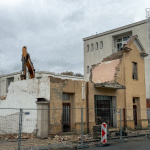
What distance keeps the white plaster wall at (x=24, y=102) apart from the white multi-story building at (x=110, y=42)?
22.6 m

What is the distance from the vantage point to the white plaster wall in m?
15.9

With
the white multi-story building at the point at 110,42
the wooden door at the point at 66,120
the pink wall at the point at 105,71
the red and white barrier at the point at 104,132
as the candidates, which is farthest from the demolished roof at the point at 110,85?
the white multi-story building at the point at 110,42

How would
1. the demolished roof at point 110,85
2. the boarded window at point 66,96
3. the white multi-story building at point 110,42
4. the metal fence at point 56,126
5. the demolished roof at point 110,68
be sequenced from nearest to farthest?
the metal fence at point 56,126
the boarded window at point 66,96
the demolished roof at point 110,85
the demolished roof at point 110,68
the white multi-story building at point 110,42

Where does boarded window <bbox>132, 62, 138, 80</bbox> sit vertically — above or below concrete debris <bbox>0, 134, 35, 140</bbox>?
above

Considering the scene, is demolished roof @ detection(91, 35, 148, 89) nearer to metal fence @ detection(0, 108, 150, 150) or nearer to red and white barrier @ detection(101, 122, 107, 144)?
metal fence @ detection(0, 108, 150, 150)

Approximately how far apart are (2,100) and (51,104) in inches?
203

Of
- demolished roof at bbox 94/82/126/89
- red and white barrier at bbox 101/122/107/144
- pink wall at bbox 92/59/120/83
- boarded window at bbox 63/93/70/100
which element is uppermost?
pink wall at bbox 92/59/120/83

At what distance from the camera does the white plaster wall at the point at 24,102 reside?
15.9 metres

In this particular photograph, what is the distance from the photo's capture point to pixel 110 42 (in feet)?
132

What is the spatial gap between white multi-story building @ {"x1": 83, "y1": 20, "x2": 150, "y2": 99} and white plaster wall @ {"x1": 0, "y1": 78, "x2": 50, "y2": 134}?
22560mm

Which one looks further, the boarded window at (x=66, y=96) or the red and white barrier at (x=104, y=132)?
the boarded window at (x=66, y=96)

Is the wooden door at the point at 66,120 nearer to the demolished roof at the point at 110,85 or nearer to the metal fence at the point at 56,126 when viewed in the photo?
the metal fence at the point at 56,126

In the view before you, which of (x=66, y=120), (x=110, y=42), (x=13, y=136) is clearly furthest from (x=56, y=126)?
(x=110, y=42)

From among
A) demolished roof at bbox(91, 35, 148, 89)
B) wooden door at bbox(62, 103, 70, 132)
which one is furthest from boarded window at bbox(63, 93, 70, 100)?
demolished roof at bbox(91, 35, 148, 89)
